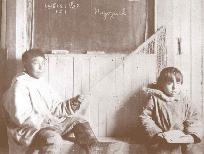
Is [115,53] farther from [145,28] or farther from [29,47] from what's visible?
[29,47]

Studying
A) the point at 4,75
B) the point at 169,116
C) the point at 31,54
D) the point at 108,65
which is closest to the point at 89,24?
the point at 108,65

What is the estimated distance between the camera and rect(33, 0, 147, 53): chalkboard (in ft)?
6.34

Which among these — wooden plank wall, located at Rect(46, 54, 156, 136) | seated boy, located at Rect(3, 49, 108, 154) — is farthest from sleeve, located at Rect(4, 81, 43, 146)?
wooden plank wall, located at Rect(46, 54, 156, 136)

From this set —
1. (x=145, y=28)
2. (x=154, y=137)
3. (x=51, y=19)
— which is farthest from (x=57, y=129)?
(x=145, y=28)

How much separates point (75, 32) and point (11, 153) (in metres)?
0.62

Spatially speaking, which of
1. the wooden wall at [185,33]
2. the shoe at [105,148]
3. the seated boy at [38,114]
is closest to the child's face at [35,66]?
the seated boy at [38,114]

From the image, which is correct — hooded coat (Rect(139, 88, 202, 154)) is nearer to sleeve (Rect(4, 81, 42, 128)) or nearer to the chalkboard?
the chalkboard

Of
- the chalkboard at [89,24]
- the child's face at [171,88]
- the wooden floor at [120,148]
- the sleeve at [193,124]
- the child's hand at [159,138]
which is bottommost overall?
the wooden floor at [120,148]

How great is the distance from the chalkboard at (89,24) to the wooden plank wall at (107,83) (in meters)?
0.07

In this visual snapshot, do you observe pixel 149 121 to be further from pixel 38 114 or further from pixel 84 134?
pixel 38 114

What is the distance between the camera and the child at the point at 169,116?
1.69 meters

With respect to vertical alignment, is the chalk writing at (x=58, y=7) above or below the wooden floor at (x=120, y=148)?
above

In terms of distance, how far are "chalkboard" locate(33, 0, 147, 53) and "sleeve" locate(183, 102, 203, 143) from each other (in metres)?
0.42

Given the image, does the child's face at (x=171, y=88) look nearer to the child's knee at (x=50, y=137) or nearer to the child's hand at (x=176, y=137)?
the child's hand at (x=176, y=137)
